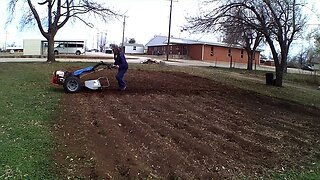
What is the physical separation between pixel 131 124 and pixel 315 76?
32071 millimetres

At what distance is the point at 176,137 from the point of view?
8312mm

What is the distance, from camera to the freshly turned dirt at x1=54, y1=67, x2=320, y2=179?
6.58 m

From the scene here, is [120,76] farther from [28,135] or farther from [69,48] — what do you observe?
[69,48]

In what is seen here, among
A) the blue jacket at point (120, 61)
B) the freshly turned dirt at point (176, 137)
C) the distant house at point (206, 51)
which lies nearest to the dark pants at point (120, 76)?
the blue jacket at point (120, 61)

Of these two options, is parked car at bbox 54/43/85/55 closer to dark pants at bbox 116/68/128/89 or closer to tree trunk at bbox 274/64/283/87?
tree trunk at bbox 274/64/283/87

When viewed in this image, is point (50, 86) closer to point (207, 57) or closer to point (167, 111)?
point (167, 111)

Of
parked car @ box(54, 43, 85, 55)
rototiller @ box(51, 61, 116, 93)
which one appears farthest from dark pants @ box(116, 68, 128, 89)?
parked car @ box(54, 43, 85, 55)

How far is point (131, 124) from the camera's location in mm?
9133

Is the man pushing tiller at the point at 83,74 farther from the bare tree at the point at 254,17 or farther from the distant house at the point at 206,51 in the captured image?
the distant house at the point at 206,51

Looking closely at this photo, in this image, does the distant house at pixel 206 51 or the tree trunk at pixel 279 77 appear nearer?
the tree trunk at pixel 279 77

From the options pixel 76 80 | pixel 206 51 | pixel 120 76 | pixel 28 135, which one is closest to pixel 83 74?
pixel 76 80

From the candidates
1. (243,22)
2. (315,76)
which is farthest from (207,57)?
(243,22)

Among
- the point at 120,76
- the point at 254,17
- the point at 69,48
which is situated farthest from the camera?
the point at 69,48

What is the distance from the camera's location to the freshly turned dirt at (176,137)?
6.58 metres
